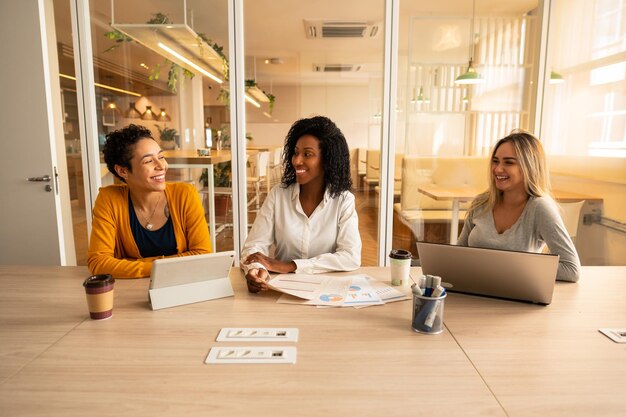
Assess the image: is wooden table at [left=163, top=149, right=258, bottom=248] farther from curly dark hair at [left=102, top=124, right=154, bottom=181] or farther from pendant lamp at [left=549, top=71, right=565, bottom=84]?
pendant lamp at [left=549, top=71, right=565, bottom=84]

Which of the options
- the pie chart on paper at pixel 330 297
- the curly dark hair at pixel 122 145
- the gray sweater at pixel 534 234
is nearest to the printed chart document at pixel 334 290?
the pie chart on paper at pixel 330 297

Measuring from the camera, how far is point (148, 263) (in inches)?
64.7

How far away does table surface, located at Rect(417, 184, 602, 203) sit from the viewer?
133 inches

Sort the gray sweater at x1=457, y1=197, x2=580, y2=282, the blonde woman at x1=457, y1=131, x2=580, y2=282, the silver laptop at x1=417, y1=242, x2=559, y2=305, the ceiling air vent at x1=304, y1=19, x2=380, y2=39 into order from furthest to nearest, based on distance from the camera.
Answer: the ceiling air vent at x1=304, y1=19, x2=380, y2=39
the blonde woman at x1=457, y1=131, x2=580, y2=282
the gray sweater at x1=457, y1=197, x2=580, y2=282
the silver laptop at x1=417, y1=242, x2=559, y2=305

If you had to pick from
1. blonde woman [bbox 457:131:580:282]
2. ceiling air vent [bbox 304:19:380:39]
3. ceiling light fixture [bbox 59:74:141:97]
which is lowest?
blonde woman [bbox 457:131:580:282]

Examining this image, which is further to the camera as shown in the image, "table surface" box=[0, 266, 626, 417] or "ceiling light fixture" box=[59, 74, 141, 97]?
"ceiling light fixture" box=[59, 74, 141, 97]

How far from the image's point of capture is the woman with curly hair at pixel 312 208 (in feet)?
6.32

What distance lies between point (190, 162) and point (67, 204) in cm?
94

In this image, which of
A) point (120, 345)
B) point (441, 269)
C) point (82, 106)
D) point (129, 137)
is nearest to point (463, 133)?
point (441, 269)

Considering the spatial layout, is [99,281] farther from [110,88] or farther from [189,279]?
[110,88]

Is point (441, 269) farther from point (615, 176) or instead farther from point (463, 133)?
point (615, 176)

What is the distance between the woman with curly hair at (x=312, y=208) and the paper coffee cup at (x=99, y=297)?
65cm

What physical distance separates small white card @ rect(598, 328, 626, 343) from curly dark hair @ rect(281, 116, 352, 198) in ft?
3.75

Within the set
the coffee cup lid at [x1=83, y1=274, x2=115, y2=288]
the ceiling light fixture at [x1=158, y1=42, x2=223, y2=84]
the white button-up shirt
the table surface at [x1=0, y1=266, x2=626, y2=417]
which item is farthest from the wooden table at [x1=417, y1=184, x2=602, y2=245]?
the coffee cup lid at [x1=83, y1=274, x2=115, y2=288]
